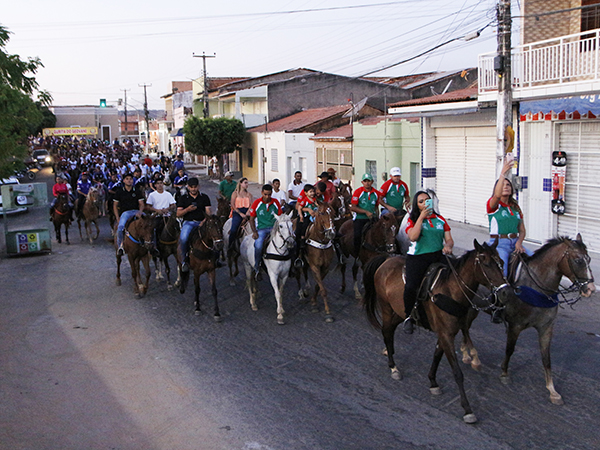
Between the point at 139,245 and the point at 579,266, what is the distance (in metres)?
8.18

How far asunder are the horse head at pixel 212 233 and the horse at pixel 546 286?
4.69 metres

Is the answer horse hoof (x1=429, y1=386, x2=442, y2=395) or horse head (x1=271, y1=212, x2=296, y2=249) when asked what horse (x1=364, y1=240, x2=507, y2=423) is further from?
horse head (x1=271, y1=212, x2=296, y2=249)

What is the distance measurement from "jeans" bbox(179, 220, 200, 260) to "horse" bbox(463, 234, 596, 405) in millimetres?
5721

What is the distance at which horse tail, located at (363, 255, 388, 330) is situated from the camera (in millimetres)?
7941

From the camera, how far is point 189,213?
444 inches

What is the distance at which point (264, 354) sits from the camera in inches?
331

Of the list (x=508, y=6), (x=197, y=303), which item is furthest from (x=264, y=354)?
(x=508, y=6)

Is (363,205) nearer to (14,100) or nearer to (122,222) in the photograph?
(122,222)

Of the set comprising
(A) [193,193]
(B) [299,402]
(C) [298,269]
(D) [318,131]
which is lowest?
(B) [299,402]

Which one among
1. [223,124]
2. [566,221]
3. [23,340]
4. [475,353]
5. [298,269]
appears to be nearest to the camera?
[475,353]

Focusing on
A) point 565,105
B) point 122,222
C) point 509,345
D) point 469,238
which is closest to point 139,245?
point 122,222

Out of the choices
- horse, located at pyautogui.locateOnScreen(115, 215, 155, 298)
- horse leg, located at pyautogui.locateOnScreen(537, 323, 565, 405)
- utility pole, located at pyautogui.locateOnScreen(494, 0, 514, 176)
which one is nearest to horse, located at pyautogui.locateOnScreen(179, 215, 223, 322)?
horse, located at pyautogui.locateOnScreen(115, 215, 155, 298)

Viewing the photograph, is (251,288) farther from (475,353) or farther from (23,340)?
(475,353)

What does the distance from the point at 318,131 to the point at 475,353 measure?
2703 cm
